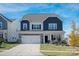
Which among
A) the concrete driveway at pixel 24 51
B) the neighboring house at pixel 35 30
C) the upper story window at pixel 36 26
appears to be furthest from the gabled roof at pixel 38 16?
the concrete driveway at pixel 24 51

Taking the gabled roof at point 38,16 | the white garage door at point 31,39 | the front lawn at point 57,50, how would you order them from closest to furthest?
1. the front lawn at point 57,50
2. the gabled roof at point 38,16
3. the white garage door at point 31,39

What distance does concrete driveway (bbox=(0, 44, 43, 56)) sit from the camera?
34.4 m

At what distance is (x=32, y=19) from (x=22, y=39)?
0.76 meters

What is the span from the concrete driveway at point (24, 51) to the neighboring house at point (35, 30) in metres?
0.25

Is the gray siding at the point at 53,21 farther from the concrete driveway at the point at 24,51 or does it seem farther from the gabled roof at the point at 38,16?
the concrete driveway at the point at 24,51

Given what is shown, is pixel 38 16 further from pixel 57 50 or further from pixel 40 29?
pixel 57 50

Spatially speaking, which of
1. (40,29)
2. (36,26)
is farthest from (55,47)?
(36,26)

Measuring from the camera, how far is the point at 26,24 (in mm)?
34844

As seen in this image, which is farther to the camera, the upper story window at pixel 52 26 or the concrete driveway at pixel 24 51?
the upper story window at pixel 52 26


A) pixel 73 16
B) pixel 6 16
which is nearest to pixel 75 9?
pixel 73 16

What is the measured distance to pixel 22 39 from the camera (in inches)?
1374

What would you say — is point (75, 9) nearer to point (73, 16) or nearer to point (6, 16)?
point (73, 16)

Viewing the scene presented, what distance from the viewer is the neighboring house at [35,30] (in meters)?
34.7

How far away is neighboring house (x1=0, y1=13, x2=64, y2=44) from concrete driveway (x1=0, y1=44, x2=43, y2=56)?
252 mm
